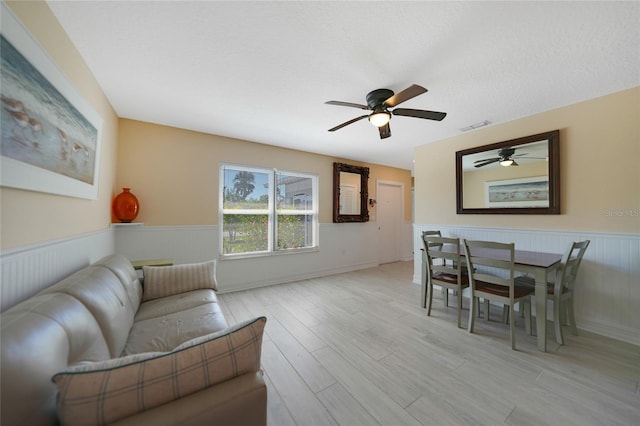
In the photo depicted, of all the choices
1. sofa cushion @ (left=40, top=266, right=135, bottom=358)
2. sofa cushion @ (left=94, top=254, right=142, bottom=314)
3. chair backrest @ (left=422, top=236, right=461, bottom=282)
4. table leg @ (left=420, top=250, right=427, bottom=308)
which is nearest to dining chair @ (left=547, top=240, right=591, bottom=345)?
chair backrest @ (left=422, top=236, right=461, bottom=282)

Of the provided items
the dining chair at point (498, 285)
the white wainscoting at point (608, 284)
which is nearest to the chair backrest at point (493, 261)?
the dining chair at point (498, 285)

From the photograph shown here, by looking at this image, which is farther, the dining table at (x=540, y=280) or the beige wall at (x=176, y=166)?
the beige wall at (x=176, y=166)

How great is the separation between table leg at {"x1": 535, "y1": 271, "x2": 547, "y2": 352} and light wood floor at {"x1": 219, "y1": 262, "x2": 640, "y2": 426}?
4.0 inches

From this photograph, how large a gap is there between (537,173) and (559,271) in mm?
1299

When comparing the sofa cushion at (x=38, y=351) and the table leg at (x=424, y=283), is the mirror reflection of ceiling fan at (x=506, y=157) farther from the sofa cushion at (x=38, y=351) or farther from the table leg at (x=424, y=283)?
the sofa cushion at (x=38, y=351)

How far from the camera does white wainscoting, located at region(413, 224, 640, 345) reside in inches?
87.3

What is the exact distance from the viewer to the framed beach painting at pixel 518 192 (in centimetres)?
278

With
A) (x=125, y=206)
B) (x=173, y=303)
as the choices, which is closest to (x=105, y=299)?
(x=173, y=303)

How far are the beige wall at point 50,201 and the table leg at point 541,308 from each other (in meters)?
3.65

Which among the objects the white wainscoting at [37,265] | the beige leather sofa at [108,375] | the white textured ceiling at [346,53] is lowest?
the beige leather sofa at [108,375]

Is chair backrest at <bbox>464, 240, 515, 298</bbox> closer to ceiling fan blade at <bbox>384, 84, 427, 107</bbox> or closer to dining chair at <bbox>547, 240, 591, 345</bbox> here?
dining chair at <bbox>547, 240, 591, 345</bbox>

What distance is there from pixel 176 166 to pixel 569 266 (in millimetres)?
4817

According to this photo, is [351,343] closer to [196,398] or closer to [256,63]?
[196,398]

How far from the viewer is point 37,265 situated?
129 centimetres
